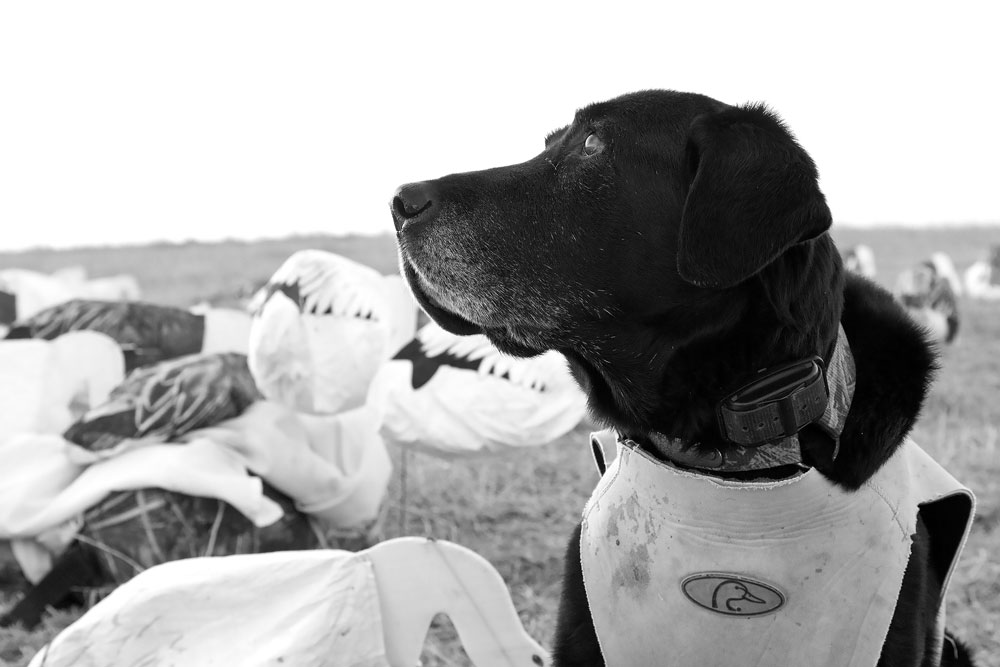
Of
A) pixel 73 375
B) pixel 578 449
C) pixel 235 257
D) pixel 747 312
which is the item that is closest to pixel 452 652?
pixel 747 312

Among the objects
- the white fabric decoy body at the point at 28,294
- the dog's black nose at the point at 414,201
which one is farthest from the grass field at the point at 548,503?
the white fabric decoy body at the point at 28,294

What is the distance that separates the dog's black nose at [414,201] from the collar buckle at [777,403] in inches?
30.0

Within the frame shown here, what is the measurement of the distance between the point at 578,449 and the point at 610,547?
346cm

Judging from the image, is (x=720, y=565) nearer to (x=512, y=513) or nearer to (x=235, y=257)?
(x=512, y=513)

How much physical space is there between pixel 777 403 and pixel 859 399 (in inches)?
10.2

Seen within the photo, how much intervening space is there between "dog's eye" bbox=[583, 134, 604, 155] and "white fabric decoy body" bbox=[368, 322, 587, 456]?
1409mm

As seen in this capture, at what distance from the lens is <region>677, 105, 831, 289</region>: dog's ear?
1.76 meters

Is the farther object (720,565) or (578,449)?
(578,449)

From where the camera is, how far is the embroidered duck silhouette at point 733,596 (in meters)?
1.87

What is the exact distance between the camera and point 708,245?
5.90 ft

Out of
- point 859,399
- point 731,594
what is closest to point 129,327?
point 731,594

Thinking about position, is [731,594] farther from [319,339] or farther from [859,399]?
[319,339]

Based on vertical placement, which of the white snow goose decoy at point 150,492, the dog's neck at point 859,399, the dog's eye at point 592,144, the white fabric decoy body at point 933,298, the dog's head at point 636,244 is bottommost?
the white fabric decoy body at point 933,298

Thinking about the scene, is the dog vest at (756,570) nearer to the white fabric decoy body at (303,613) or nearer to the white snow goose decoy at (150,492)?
the white fabric decoy body at (303,613)
